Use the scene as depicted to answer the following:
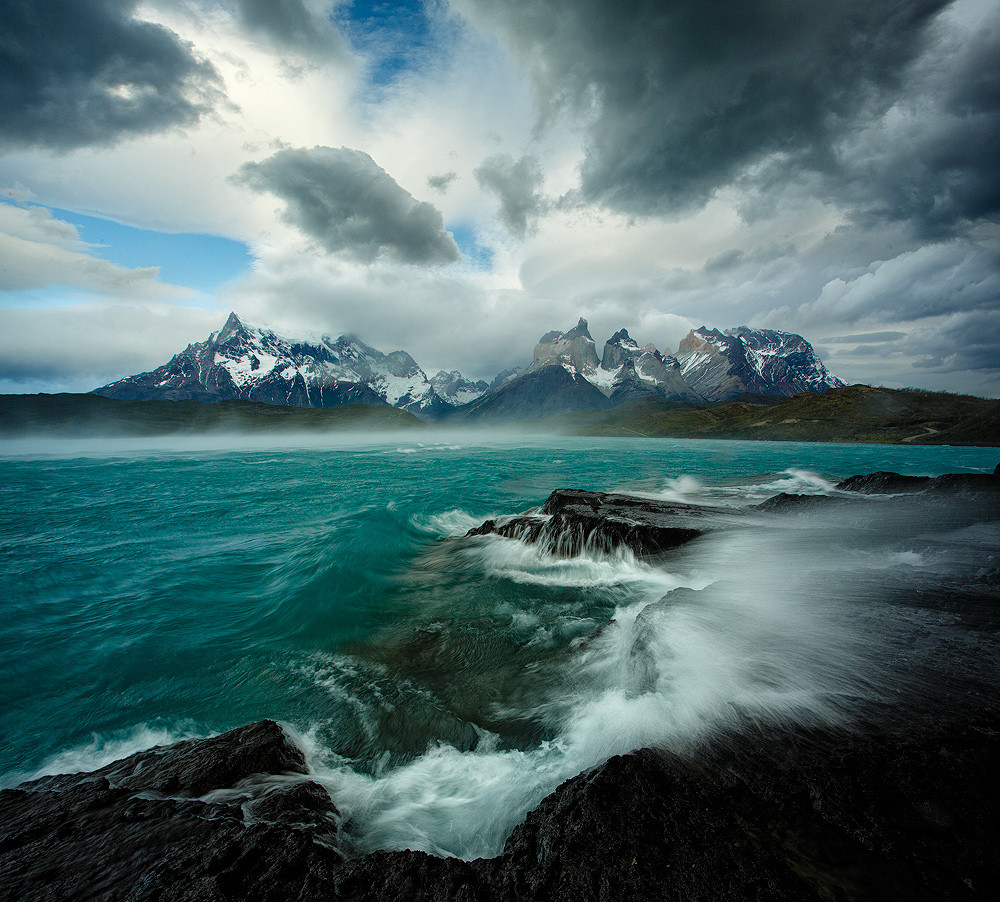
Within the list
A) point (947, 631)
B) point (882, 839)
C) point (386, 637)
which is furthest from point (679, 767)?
point (386, 637)

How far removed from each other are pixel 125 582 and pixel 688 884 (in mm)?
18084

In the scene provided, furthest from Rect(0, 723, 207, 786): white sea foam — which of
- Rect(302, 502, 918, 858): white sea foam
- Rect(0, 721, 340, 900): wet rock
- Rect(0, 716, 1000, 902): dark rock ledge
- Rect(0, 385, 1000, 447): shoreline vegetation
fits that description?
Rect(0, 385, 1000, 447): shoreline vegetation

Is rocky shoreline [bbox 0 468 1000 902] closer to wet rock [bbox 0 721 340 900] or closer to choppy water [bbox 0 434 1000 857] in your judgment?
wet rock [bbox 0 721 340 900]

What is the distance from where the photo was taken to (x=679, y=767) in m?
4.31

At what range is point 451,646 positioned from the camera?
9320 millimetres

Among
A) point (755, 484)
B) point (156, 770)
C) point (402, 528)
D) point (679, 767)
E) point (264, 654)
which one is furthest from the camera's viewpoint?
point (755, 484)

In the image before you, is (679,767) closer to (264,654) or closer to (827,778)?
(827,778)

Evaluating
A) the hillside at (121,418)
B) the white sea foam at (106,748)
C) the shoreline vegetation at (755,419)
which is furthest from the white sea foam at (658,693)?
the hillside at (121,418)

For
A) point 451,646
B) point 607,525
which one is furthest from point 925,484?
point 451,646

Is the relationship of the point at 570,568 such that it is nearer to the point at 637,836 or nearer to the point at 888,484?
the point at 637,836

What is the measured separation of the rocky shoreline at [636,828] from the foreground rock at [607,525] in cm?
853

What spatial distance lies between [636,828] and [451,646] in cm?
637

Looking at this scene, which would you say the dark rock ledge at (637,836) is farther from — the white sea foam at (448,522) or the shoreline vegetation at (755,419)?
the shoreline vegetation at (755,419)

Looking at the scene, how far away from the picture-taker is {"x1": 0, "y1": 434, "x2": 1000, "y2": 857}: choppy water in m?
5.61
